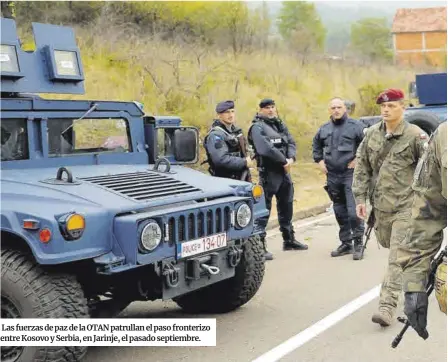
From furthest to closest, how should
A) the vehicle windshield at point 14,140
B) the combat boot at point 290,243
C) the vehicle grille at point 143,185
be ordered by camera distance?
the combat boot at point 290,243 → the vehicle windshield at point 14,140 → the vehicle grille at point 143,185

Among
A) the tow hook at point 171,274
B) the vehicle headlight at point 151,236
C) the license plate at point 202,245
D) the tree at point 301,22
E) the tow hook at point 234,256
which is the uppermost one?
the tree at point 301,22

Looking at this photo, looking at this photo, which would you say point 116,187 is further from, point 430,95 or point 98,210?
point 430,95

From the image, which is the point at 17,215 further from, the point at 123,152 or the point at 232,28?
the point at 232,28

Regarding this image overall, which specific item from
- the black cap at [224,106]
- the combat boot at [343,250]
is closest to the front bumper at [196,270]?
the black cap at [224,106]

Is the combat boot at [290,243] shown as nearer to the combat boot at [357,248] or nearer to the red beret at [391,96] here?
the combat boot at [357,248]

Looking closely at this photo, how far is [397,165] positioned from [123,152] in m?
1.99

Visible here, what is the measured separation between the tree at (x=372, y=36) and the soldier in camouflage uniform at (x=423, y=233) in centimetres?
4298

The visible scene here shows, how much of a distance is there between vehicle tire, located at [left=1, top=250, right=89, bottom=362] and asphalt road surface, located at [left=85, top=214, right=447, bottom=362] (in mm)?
634

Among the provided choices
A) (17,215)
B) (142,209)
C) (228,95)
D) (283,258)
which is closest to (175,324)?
(142,209)

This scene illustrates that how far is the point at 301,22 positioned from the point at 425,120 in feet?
80.7

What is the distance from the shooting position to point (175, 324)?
4672 millimetres

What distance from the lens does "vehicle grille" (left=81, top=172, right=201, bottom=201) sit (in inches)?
183

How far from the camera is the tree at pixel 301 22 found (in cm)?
3197

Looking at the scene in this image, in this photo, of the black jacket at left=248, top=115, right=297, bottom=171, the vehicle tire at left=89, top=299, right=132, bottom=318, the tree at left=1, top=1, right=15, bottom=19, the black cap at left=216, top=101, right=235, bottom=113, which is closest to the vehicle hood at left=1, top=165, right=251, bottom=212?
the vehicle tire at left=89, top=299, right=132, bottom=318
